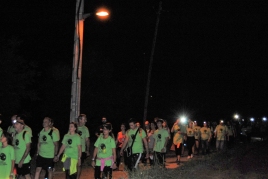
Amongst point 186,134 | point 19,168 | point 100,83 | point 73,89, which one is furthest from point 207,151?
point 19,168

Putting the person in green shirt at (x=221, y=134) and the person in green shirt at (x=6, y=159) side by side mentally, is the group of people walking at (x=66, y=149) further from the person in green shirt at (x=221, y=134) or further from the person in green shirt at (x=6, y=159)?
the person in green shirt at (x=221, y=134)

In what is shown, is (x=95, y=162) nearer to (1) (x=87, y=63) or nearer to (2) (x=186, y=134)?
(2) (x=186, y=134)

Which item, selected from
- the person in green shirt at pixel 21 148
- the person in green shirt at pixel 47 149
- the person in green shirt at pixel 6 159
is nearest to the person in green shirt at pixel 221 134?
the person in green shirt at pixel 47 149

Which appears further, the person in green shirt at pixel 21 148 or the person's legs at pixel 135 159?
the person's legs at pixel 135 159

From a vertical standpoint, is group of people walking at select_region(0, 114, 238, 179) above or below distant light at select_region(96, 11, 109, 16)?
below

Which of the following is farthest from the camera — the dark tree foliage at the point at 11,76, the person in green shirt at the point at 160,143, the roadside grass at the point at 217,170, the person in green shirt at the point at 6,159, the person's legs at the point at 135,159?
the dark tree foliage at the point at 11,76

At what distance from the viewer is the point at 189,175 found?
10664 mm

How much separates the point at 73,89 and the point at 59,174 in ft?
11.0

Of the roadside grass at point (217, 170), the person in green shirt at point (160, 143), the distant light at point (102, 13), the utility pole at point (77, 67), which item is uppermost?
the distant light at point (102, 13)

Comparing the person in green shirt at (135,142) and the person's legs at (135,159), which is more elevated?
the person in green shirt at (135,142)

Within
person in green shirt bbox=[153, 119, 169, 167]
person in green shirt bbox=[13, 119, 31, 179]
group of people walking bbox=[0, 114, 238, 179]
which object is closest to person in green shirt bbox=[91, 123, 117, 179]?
group of people walking bbox=[0, 114, 238, 179]

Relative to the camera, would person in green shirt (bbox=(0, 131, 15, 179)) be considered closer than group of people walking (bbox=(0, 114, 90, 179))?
Yes

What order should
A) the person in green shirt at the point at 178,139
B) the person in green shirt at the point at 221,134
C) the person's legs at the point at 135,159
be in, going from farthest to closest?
the person in green shirt at the point at 221,134 < the person in green shirt at the point at 178,139 < the person's legs at the point at 135,159

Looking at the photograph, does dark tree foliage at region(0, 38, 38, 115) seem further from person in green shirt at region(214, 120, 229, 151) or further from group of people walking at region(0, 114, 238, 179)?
person in green shirt at region(214, 120, 229, 151)
